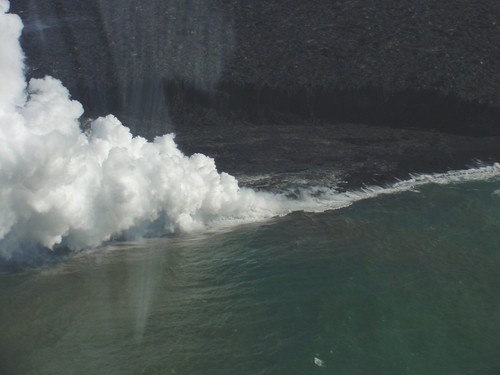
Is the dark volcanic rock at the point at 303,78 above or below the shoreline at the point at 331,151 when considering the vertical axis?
above

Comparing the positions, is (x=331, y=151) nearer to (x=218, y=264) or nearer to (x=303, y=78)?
(x=303, y=78)

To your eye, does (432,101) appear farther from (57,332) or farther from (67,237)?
(57,332)

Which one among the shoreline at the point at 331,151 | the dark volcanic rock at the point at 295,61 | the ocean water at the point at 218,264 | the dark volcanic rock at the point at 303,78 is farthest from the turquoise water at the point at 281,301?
the dark volcanic rock at the point at 295,61

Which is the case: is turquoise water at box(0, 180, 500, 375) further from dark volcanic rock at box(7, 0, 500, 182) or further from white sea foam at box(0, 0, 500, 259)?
dark volcanic rock at box(7, 0, 500, 182)

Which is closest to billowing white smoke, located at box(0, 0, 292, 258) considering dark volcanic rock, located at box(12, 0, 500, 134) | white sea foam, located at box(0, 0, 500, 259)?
white sea foam, located at box(0, 0, 500, 259)

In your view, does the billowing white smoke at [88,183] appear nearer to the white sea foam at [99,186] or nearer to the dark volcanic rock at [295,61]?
the white sea foam at [99,186]

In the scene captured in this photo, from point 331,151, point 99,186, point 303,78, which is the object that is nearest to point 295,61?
point 303,78

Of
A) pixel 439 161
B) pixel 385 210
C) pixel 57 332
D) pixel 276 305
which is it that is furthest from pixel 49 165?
pixel 439 161

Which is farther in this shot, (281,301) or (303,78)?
(303,78)
